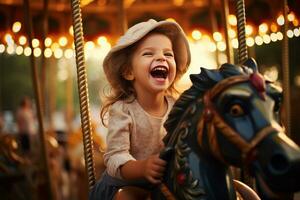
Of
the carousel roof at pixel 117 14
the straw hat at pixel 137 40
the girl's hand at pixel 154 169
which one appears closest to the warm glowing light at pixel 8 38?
the carousel roof at pixel 117 14

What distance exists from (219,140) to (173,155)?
0.63 ft

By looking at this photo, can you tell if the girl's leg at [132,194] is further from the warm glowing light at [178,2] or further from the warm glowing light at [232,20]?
the warm glowing light at [178,2]

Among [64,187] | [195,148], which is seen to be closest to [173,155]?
[195,148]

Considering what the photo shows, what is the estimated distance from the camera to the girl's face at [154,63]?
1634 mm

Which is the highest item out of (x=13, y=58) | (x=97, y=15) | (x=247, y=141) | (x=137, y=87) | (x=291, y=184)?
(x=13, y=58)

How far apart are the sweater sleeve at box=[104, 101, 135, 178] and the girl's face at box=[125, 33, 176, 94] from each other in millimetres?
140

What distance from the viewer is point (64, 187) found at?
6.73 metres

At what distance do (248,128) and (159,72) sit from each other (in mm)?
530

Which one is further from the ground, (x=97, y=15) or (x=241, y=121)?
(x=97, y=15)

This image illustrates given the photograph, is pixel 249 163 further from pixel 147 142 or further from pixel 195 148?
pixel 147 142

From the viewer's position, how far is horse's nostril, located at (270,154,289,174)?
112cm

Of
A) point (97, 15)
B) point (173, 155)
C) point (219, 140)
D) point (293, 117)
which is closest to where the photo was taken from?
point (219, 140)

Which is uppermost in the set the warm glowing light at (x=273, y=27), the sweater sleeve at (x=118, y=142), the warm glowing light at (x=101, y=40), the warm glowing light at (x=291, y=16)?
the warm glowing light at (x=101, y=40)

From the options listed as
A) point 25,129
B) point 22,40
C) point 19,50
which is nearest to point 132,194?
point 22,40
